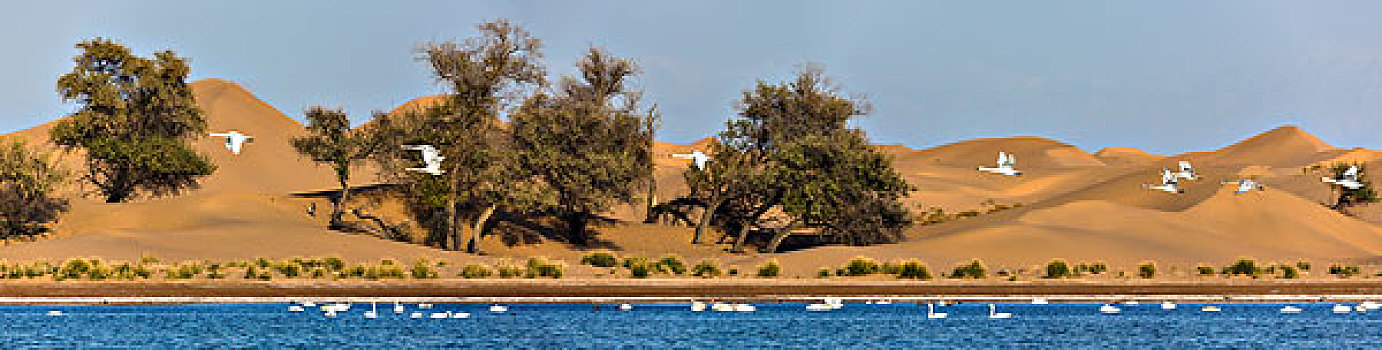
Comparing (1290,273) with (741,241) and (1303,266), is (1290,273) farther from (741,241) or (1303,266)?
(741,241)

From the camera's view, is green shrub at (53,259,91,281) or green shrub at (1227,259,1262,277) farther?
green shrub at (1227,259,1262,277)

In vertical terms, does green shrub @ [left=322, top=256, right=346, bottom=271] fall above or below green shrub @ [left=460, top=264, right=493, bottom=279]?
above

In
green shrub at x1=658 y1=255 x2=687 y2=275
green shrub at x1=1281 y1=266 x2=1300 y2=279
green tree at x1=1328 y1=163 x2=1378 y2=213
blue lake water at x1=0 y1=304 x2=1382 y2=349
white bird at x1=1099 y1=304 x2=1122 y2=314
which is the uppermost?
green tree at x1=1328 y1=163 x2=1378 y2=213

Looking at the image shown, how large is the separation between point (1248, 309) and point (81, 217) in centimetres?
5087

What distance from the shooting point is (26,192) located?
73250 millimetres

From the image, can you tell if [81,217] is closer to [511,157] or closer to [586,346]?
[511,157]

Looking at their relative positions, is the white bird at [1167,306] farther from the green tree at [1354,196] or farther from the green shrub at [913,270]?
the green tree at [1354,196]

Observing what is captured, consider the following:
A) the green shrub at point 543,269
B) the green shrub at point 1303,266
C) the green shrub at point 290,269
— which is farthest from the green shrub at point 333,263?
the green shrub at point 1303,266

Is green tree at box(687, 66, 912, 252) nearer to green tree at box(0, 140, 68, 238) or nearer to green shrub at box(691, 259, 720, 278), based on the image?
green shrub at box(691, 259, 720, 278)

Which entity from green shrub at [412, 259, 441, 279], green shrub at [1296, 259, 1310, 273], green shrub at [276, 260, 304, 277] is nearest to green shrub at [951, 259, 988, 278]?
green shrub at [1296, 259, 1310, 273]

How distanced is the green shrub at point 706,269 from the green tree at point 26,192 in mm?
29138

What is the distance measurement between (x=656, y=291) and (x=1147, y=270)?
22.5 m

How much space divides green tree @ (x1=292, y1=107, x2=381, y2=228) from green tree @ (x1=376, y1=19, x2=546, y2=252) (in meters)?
1.21

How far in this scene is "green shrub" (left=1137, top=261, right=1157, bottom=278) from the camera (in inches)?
2611
